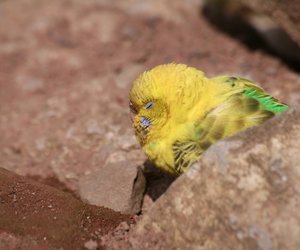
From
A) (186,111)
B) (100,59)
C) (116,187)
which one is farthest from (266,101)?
(100,59)

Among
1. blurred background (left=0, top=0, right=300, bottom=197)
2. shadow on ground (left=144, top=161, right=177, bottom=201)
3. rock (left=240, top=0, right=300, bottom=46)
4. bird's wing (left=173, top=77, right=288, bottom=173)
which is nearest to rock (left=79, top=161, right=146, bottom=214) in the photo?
shadow on ground (left=144, top=161, right=177, bottom=201)

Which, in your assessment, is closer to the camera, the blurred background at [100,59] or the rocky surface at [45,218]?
the rocky surface at [45,218]

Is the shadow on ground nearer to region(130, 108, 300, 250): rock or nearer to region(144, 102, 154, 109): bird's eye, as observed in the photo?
region(144, 102, 154, 109): bird's eye

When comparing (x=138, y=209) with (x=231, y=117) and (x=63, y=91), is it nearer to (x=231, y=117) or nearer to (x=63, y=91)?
(x=231, y=117)

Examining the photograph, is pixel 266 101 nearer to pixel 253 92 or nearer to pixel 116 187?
pixel 253 92

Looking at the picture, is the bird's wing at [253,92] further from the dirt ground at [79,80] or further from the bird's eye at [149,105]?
the dirt ground at [79,80]

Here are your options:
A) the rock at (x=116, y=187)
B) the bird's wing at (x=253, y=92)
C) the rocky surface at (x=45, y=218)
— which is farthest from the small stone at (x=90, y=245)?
the bird's wing at (x=253, y=92)
